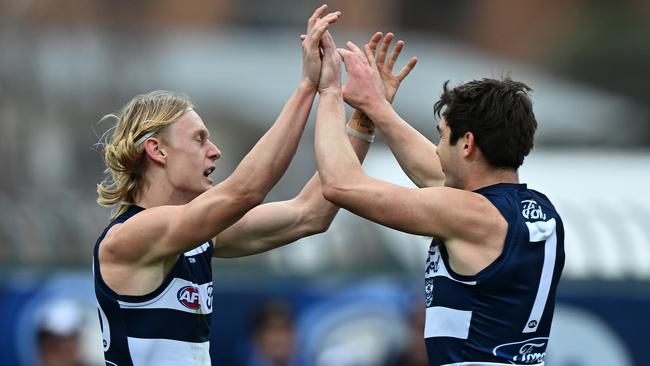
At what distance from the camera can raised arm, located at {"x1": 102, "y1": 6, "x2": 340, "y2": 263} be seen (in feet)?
19.7

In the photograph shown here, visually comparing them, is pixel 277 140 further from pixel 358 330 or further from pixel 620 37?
pixel 620 37

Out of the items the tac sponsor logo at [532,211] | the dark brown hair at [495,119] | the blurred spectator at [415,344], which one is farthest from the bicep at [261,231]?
the blurred spectator at [415,344]

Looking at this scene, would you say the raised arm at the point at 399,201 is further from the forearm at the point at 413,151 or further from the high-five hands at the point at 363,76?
the forearm at the point at 413,151

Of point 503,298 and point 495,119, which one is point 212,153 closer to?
point 495,119

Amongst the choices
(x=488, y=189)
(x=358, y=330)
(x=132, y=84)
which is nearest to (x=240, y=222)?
(x=488, y=189)

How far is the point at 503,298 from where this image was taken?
5.86 m

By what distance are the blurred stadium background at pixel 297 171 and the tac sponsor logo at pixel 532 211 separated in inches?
64.4

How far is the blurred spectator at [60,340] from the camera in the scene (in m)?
10.2

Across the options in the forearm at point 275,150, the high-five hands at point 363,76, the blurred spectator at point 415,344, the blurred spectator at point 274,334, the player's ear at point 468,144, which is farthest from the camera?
the blurred spectator at point 274,334

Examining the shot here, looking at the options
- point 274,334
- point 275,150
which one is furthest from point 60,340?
point 275,150

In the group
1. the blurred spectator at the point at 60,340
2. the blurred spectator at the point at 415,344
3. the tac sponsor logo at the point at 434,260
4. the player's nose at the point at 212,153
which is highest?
the player's nose at the point at 212,153

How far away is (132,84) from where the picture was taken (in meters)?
20.5

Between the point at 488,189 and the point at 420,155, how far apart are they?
0.74 meters

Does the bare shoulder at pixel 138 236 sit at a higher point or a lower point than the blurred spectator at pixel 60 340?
higher
